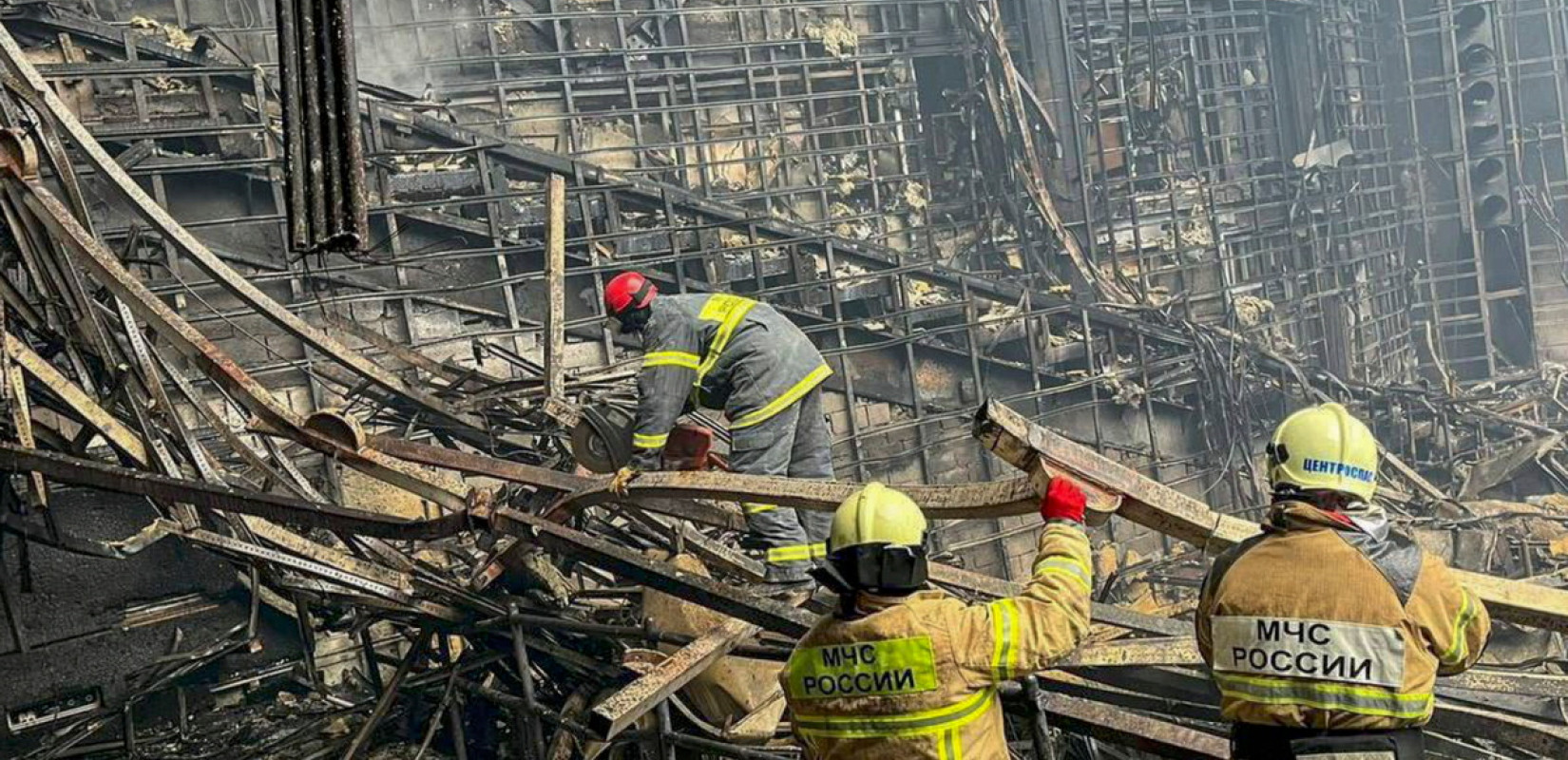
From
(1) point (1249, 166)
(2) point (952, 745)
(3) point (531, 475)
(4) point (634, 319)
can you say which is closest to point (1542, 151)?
(1) point (1249, 166)

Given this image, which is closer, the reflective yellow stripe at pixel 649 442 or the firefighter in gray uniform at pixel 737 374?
the reflective yellow stripe at pixel 649 442

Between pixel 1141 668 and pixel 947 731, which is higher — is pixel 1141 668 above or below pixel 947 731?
below

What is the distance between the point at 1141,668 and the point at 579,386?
4.77 metres

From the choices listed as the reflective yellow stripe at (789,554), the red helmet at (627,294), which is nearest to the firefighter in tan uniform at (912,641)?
the reflective yellow stripe at (789,554)

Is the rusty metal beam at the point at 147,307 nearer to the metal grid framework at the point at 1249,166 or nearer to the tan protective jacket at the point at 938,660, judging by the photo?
the tan protective jacket at the point at 938,660

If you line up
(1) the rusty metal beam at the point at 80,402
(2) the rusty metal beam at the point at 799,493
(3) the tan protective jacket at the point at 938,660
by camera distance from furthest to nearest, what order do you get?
(1) the rusty metal beam at the point at 80,402 < (2) the rusty metal beam at the point at 799,493 < (3) the tan protective jacket at the point at 938,660

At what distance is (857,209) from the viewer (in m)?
15.1

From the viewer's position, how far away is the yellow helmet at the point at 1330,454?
3191mm

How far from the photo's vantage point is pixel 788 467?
6699 millimetres

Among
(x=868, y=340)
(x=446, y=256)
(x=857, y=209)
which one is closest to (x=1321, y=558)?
(x=446, y=256)

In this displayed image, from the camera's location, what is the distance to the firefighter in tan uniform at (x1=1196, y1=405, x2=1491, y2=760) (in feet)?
9.98

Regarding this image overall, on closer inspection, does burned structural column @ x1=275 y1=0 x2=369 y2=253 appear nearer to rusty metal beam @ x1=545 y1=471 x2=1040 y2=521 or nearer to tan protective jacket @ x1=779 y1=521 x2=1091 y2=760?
rusty metal beam @ x1=545 y1=471 x2=1040 y2=521

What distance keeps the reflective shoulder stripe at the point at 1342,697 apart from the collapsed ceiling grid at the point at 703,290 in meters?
0.47

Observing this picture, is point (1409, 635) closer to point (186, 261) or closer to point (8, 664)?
point (8, 664)
